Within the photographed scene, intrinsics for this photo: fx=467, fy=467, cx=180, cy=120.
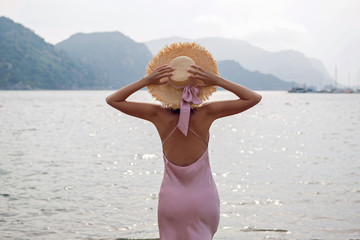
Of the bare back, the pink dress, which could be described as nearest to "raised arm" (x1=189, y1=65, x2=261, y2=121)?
the bare back

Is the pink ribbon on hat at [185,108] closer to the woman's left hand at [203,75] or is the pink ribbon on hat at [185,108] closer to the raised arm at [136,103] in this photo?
the woman's left hand at [203,75]

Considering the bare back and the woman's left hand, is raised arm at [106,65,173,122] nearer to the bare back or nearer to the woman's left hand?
the bare back

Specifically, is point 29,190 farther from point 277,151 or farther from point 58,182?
point 277,151

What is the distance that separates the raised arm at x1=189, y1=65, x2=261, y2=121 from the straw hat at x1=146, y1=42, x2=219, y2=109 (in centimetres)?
9

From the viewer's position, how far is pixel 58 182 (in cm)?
1517

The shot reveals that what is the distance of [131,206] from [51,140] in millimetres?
20299

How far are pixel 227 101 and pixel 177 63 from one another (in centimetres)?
51

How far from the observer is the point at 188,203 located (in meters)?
3.86

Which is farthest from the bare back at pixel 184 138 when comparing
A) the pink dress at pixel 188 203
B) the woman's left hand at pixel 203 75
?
the woman's left hand at pixel 203 75

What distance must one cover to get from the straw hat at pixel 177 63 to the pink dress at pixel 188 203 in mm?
311

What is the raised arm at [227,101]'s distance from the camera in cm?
370

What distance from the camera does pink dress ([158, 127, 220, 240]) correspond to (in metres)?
3.86

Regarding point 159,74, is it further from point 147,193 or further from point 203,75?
point 147,193

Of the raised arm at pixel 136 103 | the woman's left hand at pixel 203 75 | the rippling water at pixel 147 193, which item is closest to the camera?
the woman's left hand at pixel 203 75
